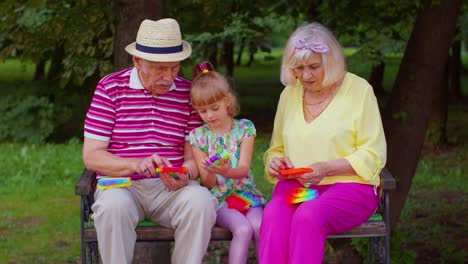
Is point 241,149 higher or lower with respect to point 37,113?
higher

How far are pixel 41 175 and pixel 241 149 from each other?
240 inches

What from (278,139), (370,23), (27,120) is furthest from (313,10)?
(27,120)

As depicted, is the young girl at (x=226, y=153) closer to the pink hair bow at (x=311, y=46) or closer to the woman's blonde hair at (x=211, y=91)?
the woman's blonde hair at (x=211, y=91)

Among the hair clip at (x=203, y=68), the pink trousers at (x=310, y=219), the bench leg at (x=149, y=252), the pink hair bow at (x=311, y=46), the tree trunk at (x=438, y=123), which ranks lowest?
the tree trunk at (x=438, y=123)

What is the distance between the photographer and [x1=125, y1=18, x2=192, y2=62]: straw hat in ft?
15.0

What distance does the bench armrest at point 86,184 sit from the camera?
4473 mm

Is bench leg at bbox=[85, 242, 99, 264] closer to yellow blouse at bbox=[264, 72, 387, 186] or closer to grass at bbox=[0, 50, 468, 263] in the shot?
yellow blouse at bbox=[264, 72, 387, 186]

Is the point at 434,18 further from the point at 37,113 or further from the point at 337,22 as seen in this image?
the point at 37,113

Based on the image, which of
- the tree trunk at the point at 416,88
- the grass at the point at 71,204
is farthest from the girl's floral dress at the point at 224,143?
the grass at the point at 71,204

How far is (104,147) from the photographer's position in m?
4.64

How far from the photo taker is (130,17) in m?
5.65

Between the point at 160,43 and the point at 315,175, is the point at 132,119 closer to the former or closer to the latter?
the point at 160,43

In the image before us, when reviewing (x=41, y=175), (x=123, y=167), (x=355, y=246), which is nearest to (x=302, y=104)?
(x=123, y=167)

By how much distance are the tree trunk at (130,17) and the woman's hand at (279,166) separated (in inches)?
60.2
